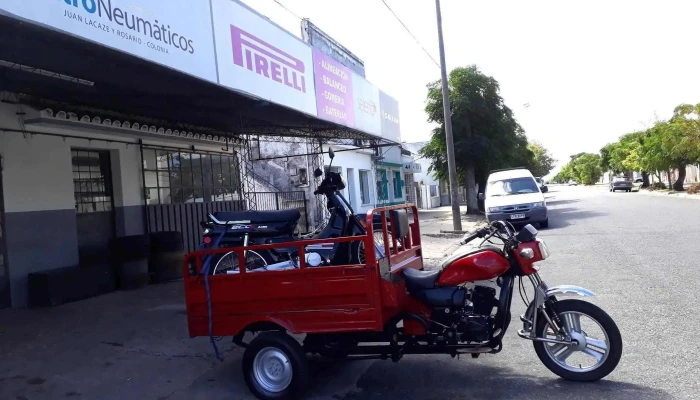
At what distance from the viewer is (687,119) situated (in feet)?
113

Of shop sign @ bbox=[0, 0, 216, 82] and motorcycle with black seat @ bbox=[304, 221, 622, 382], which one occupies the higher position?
shop sign @ bbox=[0, 0, 216, 82]

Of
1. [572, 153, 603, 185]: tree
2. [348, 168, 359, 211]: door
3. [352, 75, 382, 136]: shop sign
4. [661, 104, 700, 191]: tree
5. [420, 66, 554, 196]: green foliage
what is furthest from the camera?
[572, 153, 603, 185]: tree

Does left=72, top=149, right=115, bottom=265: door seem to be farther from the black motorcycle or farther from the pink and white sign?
the black motorcycle

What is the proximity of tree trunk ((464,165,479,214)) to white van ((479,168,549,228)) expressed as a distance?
667 cm

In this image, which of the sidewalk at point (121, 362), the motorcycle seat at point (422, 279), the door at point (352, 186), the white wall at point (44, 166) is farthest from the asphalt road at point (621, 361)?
the door at point (352, 186)

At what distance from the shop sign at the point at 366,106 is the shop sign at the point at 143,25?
569cm

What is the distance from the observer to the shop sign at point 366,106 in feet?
40.8

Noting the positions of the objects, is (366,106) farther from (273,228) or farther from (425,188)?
(425,188)

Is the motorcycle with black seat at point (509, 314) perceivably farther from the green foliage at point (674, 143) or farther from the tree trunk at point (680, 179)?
the tree trunk at point (680, 179)

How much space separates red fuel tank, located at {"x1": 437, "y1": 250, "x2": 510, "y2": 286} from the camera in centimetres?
479

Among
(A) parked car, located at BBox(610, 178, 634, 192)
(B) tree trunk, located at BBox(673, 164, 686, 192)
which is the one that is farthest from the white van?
→ (A) parked car, located at BBox(610, 178, 634, 192)

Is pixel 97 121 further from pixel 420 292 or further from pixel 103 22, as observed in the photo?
pixel 420 292

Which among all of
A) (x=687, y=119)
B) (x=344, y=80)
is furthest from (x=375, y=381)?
(x=687, y=119)

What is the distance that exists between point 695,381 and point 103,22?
19.3ft
